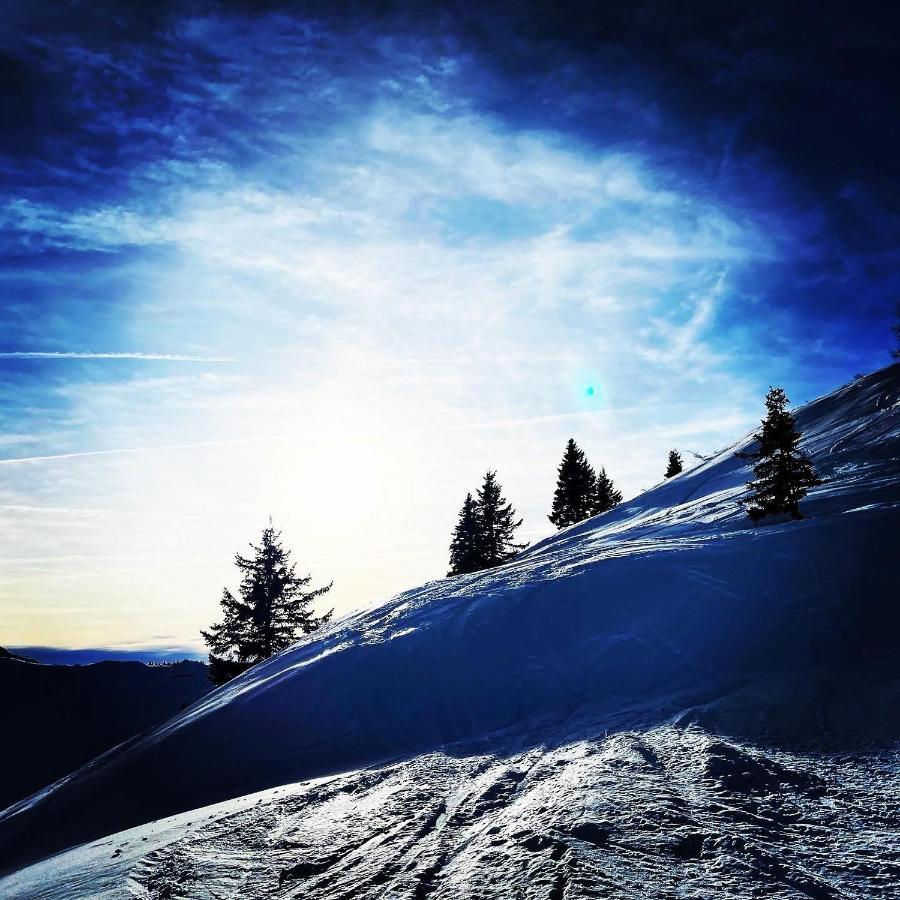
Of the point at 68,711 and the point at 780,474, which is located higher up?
the point at 780,474

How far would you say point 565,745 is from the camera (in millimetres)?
7328

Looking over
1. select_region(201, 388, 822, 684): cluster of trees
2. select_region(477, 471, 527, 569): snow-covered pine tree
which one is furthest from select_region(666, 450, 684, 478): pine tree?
select_region(477, 471, 527, 569): snow-covered pine tree

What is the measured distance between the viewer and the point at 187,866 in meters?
5.75

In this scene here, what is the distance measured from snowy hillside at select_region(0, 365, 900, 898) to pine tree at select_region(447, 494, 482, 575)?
26.7m

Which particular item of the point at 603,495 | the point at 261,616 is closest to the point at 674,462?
the point at 603,495

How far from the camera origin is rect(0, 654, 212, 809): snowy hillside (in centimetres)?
3281

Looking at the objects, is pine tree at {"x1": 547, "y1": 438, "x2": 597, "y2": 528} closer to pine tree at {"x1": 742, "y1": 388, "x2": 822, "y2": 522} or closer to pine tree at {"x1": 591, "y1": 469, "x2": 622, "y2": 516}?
pine tree at {"x1": 591, "y1": 469, "x2": 622, "y2": 516}

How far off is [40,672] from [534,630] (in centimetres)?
4358

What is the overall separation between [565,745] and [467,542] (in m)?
35.5

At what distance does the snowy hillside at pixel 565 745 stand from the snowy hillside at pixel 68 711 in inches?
1047

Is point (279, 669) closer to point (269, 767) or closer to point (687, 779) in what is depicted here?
point (269, 767)

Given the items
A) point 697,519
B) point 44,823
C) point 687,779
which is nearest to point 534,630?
point 687,779

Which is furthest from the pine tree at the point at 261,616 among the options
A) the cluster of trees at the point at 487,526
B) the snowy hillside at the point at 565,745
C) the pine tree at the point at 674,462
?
the pine tree at the point at 674,462

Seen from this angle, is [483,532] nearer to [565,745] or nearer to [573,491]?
[573,491]
